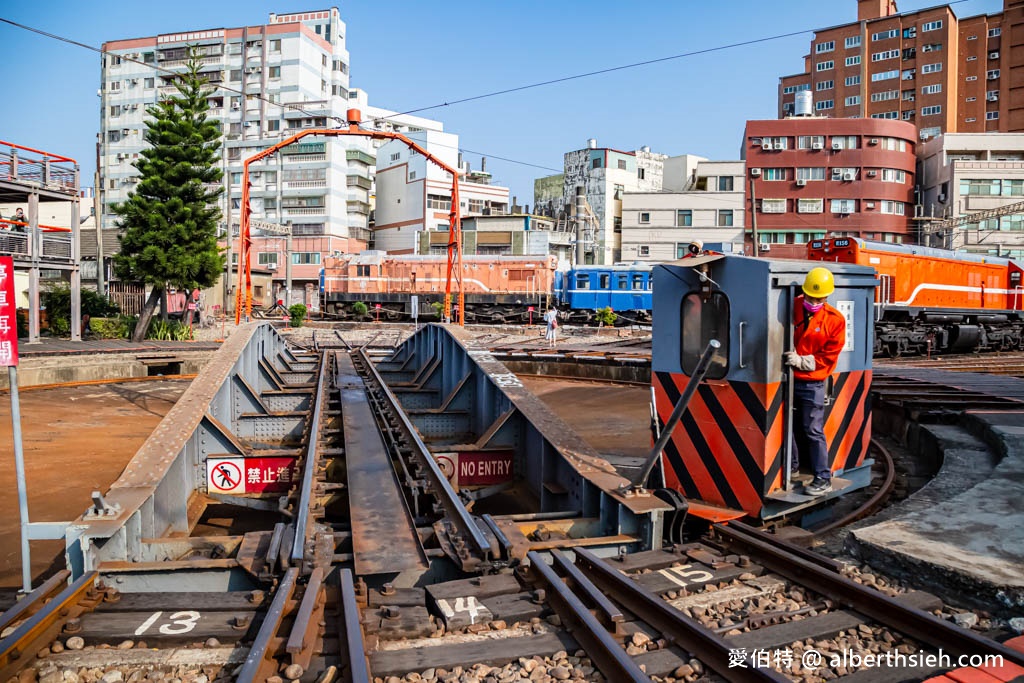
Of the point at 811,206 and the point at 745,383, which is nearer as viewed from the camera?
the point at 745,383

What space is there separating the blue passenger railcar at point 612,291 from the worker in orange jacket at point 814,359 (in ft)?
101

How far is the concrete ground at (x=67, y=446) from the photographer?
239 inches

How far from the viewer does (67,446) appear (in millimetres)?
9617

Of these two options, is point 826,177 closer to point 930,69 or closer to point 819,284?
point 930,69

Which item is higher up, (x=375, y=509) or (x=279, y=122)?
(x=279, y=122)

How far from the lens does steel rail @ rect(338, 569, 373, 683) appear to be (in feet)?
8.98

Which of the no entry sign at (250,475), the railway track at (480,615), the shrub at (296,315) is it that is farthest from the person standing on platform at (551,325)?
the railway track at (480,615)

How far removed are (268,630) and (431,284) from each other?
37583 mm

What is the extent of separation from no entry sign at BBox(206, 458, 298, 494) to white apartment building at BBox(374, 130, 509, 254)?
4985 cm

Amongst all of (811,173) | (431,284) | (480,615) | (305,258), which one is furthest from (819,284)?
(305,258)

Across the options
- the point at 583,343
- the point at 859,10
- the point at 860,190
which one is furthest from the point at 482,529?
the point at 859,10

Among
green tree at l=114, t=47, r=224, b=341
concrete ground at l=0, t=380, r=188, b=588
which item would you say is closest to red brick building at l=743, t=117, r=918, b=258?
green tree at l=114, t=47, r=224, b=341

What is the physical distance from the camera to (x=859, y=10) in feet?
Result: 228

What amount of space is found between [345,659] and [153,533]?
2.25 meters
